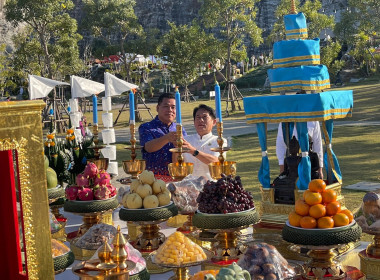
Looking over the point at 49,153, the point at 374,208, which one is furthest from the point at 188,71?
the point at 374,208

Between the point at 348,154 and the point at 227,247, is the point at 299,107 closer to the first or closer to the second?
the point at 227,247

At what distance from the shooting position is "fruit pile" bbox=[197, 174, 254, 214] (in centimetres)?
386

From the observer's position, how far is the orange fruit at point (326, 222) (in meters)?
3.40

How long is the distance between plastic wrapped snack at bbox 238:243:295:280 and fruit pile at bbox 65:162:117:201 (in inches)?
69.3

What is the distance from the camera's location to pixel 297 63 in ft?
15.0

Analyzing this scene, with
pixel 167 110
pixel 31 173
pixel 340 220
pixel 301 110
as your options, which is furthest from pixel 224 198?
pixel 167 110

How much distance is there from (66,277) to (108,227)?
48 centimetres

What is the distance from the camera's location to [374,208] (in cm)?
388

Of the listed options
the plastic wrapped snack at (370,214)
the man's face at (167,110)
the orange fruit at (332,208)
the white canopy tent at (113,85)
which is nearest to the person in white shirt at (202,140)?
the man's face at (167,110)

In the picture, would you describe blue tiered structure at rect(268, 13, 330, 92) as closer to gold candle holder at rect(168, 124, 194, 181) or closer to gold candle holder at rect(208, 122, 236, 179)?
gold candle holder at rect(208, 122, 236, 179)

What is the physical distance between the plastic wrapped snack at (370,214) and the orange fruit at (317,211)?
0.57 metres

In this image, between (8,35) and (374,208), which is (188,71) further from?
(374,208)

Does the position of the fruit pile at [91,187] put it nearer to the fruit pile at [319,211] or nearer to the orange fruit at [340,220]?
the fruit pile at [319,211]

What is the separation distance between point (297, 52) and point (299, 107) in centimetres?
49
